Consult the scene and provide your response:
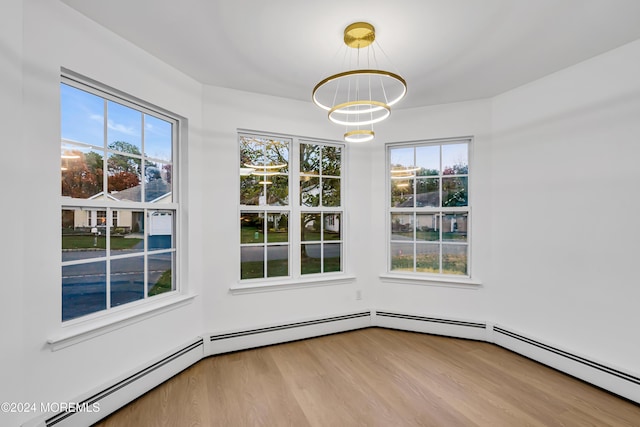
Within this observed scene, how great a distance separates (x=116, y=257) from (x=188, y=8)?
190 centimetres

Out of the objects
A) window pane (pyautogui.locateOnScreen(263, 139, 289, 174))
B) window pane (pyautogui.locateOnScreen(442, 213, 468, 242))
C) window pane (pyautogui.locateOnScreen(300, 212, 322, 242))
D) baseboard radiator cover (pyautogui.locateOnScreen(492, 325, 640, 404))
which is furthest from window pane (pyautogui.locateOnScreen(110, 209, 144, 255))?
baseboard radiator cover (pyautogui.locateOnScreen(492, 325, 640, 404))

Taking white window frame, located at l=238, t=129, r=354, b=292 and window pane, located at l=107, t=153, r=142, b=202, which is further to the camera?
white window frame, located at l=238, t=129, r=354, b=292

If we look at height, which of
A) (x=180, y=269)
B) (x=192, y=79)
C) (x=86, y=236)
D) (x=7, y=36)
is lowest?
(x=180, y=269)

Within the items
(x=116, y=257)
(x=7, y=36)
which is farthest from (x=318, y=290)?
(x=7, y=36)

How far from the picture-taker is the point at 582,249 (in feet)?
8.56

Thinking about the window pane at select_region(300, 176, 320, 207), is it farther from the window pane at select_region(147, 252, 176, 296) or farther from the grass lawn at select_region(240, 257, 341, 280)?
the window pane at select_region(147, 252, 176, 296)

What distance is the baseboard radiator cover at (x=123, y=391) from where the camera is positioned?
184 centimetres

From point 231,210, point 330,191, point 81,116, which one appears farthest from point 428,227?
point 81,116

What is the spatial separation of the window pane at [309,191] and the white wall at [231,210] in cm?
56

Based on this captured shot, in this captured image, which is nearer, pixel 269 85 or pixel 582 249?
pixel 582 249

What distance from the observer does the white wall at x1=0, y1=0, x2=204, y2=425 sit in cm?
160

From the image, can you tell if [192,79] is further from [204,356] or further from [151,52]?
[204,356]

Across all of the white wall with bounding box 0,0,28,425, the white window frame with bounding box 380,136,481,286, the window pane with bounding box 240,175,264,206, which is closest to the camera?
the white wall with bounding box 0,0,28,425

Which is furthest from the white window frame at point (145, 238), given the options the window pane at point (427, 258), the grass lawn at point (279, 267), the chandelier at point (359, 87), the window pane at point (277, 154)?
the window pane at point (427, 258)
